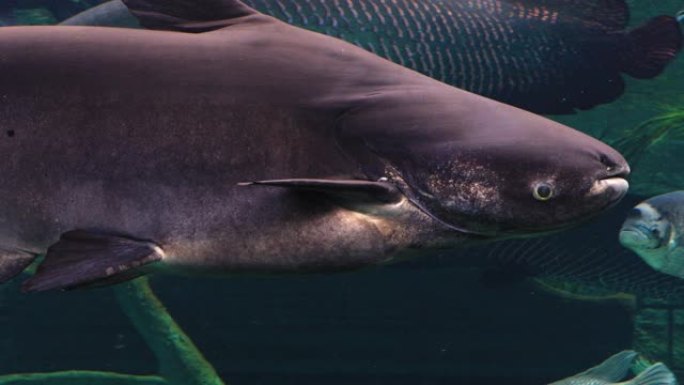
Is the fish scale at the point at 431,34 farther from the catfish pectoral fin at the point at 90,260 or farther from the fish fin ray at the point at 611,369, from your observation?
the catfish pectoral fin at the point at 90,260

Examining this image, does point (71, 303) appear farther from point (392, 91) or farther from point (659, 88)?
point (659, 88)

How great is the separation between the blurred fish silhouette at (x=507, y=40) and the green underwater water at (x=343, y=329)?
6.93ft

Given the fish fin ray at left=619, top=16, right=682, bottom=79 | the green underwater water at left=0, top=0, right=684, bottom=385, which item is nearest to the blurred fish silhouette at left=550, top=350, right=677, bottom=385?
the fish fin ray at left=619, top=16, right=682, bottom=79

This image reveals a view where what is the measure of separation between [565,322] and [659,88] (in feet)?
12.4

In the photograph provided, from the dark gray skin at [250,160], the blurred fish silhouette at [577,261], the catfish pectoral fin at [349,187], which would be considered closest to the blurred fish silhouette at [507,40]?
the blurred fish silhouette at [577,261]

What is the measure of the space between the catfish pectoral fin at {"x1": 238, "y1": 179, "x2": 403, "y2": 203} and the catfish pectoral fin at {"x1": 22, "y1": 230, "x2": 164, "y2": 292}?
0.33 m

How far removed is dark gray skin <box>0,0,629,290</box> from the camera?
6.29 feet

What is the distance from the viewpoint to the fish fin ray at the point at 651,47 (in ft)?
19.8

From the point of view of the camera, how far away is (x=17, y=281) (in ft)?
24.8

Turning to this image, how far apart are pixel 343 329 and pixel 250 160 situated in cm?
637

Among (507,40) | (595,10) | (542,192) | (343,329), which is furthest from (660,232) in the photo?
(542,192)

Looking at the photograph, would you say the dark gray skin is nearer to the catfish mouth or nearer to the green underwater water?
the catfish mouth

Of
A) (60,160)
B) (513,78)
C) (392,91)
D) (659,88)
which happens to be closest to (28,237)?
(60,160)

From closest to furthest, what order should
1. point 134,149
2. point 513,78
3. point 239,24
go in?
point 134,149
point 239,24
point 513,78
